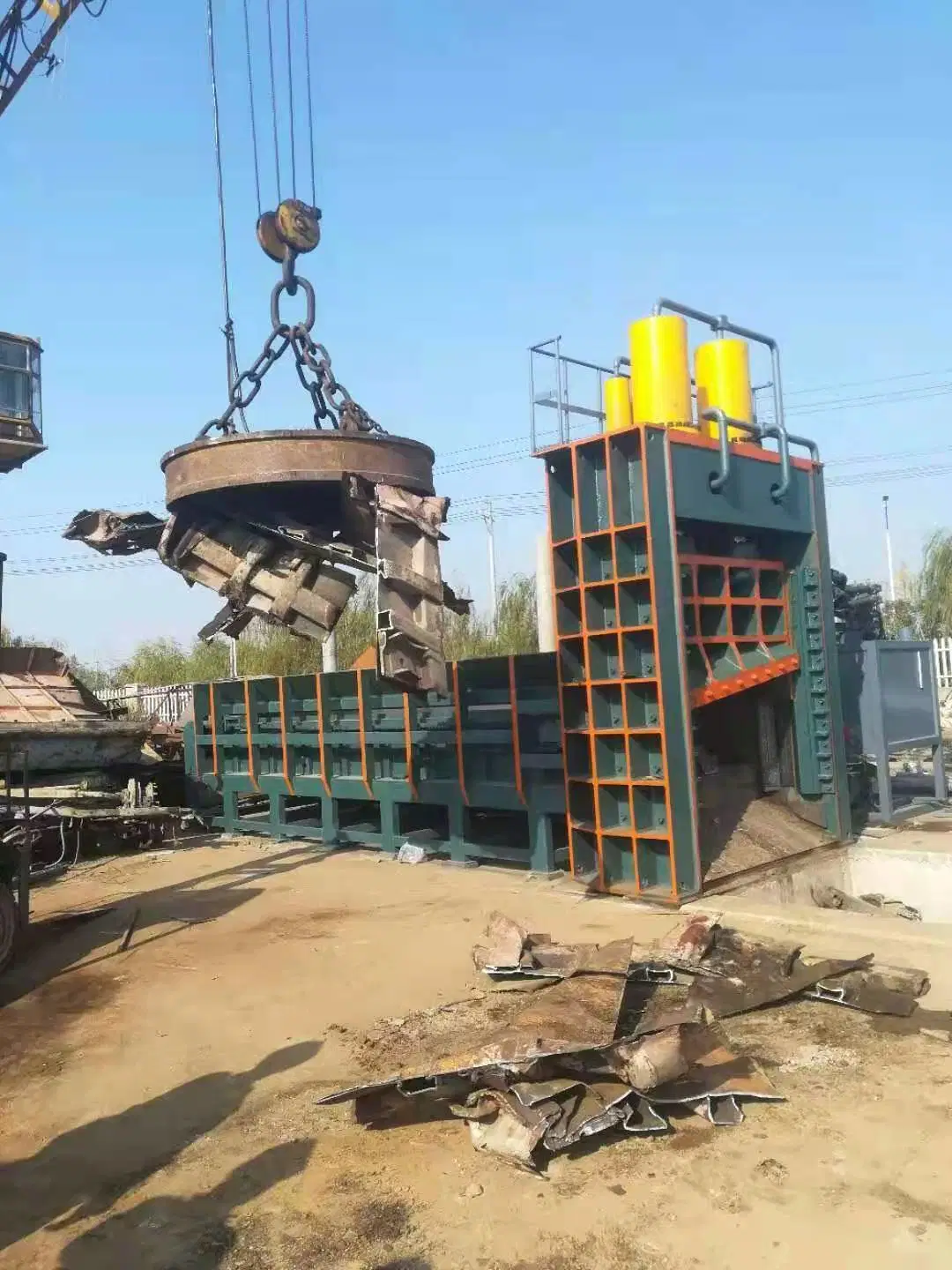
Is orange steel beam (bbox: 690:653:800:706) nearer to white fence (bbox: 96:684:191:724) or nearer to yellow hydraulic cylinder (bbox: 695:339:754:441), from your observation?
yellow hydraulic cylinder (bbox: 695:339:754:441)

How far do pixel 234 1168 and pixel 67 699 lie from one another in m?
9.02

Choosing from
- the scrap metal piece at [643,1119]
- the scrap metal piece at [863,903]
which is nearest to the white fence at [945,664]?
the scrap metal piece at [863,903]

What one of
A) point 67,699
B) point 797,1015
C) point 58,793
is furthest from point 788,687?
point 67,699

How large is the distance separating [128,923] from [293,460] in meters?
3.93

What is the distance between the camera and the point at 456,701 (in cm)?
Result: 891

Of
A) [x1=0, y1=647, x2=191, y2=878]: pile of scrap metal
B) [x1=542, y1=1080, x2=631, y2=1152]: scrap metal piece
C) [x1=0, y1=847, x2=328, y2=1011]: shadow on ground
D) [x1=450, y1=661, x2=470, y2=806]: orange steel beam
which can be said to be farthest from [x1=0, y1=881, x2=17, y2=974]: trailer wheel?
[x1=542, y1=1080, x2=631, y2=1152]: scrap metal piece

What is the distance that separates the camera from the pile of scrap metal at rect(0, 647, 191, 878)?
31.3ft

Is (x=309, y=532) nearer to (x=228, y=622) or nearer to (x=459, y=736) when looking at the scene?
(x=228, y=622)

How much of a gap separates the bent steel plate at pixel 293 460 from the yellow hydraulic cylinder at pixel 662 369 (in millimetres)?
2197

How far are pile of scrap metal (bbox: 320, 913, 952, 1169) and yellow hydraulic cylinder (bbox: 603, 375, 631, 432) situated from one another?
16.0ft

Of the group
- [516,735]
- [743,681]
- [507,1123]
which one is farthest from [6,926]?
[743,681]

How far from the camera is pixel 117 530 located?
729 centimetres

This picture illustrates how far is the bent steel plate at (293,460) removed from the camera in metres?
6.19

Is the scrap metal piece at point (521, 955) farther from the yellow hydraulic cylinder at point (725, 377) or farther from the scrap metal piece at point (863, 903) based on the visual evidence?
the yellow hydraulic cylinder at point (725, 377)
